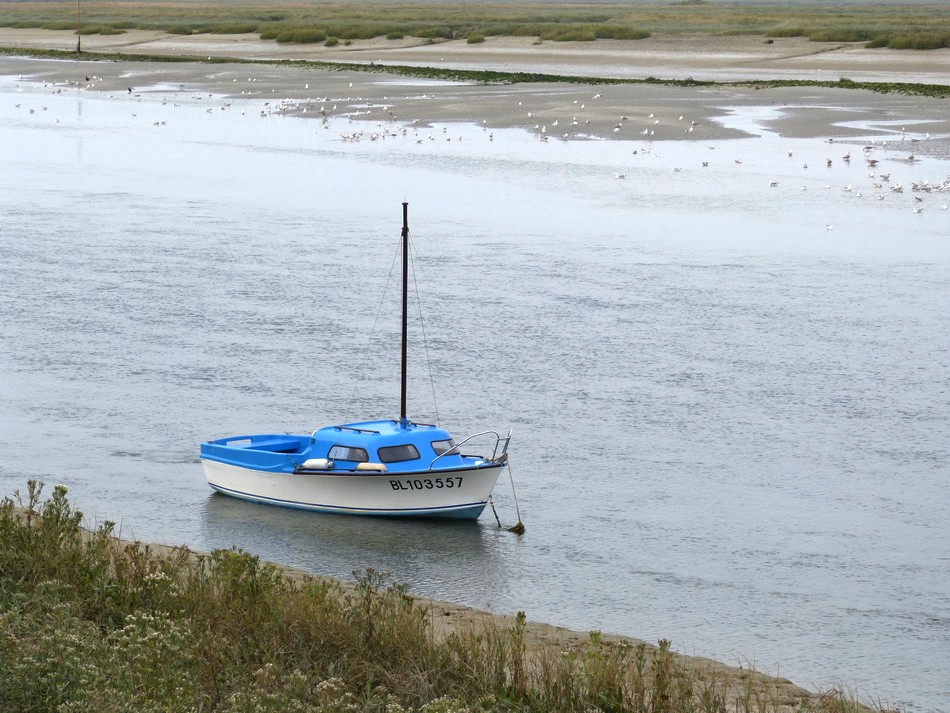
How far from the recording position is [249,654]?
351 inches

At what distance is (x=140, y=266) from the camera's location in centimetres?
2584

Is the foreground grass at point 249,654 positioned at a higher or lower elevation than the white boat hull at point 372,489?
higher

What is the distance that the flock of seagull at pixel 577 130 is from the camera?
33.5m

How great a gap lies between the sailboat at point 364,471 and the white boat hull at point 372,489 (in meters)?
0.01

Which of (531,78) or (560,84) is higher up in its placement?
(531,78)

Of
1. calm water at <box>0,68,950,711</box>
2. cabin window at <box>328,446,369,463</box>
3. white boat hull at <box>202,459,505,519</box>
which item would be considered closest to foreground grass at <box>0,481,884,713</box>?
calm water at <box>0,68,950,711</box>

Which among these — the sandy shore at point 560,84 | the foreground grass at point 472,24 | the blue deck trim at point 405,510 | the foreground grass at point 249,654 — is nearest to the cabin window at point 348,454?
the blue deck trim at point 405,510

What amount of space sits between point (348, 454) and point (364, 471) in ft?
1.48

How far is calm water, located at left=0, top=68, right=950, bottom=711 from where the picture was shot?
1295 centimetres

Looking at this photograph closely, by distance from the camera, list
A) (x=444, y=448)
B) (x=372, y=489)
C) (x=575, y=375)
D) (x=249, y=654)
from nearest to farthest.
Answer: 1. (x=249, y=654)
2. (x=372, y=489)
3. (x=444, y=448)
4. (x=575, y=375)

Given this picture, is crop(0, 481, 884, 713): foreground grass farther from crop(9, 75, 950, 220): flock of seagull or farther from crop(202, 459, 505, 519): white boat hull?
crop(9, 75, 950, 220): flock of seagull

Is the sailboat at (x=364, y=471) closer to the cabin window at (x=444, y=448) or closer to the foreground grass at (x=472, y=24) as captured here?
the cabin window at (x=444, y=448)

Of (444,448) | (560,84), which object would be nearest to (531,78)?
(560,84)

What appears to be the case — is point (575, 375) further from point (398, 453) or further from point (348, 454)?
point (348, 454)
